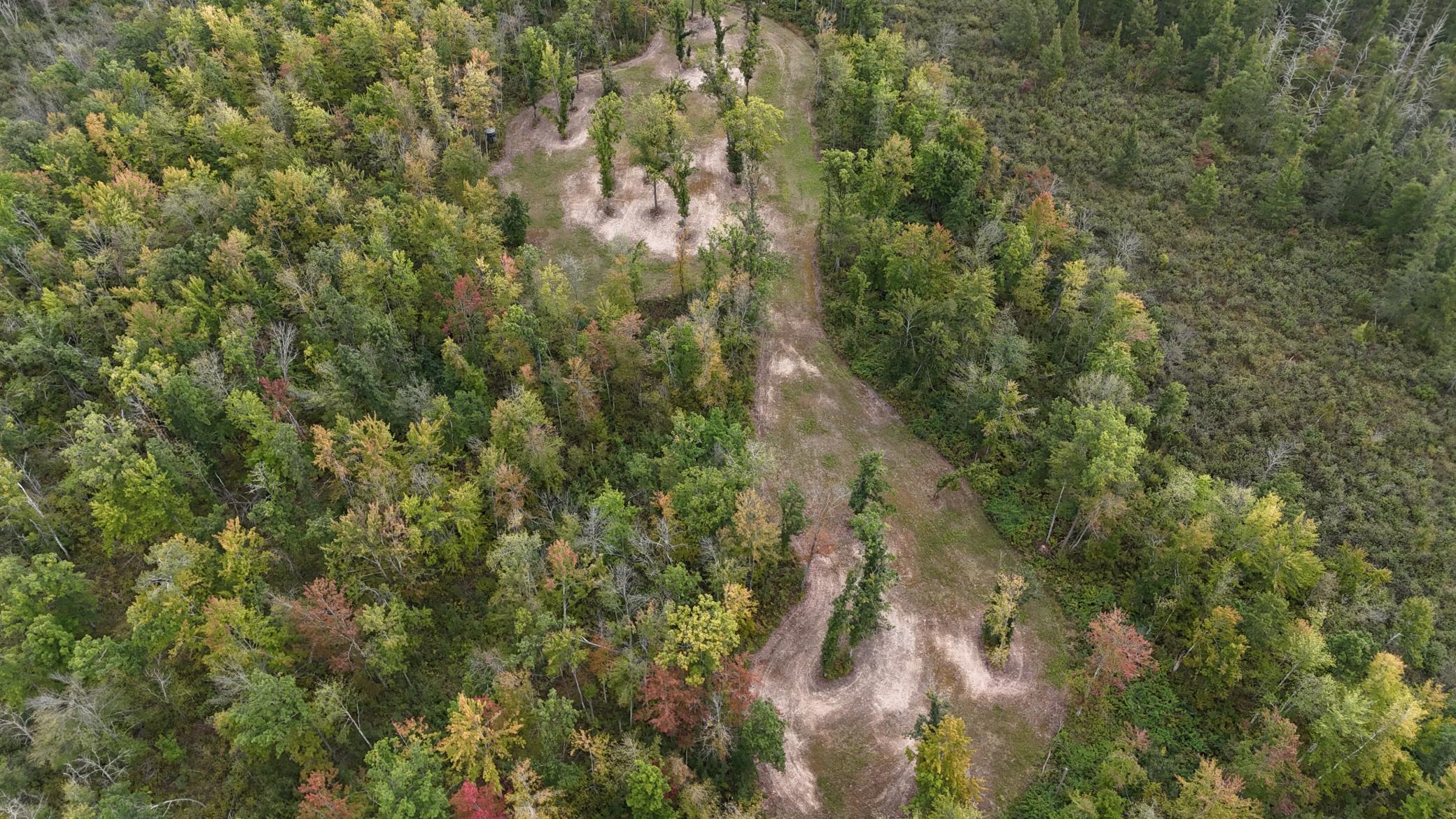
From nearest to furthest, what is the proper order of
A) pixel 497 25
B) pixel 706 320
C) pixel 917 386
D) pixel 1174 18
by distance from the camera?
1. pixel 706 320
2. pixel 917 386
3. pixel 497 25
4. pixel 1174 18

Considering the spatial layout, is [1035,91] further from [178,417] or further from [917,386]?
[178,417]

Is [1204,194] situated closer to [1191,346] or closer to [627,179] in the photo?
[1191,346]

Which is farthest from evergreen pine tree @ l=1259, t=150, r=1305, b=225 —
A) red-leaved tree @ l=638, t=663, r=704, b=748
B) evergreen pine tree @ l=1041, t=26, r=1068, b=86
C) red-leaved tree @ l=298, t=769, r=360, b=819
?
red-leaved tree @ l=298, t=769, r=360, b=819

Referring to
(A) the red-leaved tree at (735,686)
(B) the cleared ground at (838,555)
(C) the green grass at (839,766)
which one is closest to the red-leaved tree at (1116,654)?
(B) the cleared ground at (838,555)

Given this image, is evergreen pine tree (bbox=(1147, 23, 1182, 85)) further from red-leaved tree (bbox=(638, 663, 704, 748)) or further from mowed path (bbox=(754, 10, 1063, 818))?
red-leaved tree (bbox=(638, 663, 704, 748))

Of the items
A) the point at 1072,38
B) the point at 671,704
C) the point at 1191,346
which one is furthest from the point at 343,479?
the point at 1072,38

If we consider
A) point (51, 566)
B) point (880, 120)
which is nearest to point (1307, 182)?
point (880, 120)

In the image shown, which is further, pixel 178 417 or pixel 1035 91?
pixel 1035 91
